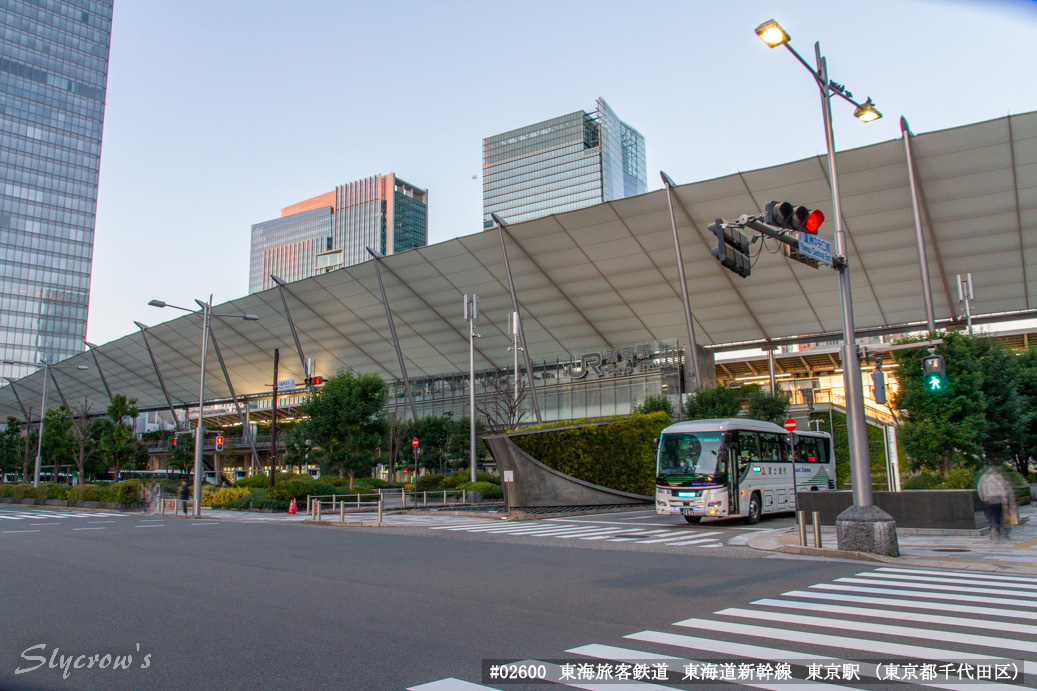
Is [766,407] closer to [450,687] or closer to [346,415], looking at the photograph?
[346,415]

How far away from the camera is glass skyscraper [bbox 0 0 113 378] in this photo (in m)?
114

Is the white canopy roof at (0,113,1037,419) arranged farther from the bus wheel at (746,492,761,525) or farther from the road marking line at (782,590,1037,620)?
the road marking line at (782,590,1037,620)

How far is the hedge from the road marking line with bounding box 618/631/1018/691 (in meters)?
21.0

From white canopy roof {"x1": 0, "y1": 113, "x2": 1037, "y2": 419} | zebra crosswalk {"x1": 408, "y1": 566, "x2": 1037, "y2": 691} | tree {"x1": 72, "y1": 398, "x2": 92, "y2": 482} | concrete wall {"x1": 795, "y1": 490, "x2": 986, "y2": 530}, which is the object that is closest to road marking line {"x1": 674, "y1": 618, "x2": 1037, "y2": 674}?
zebra crosswalk {"x1": 408, "y1": 566, "x2": 1037, "y2": 691}

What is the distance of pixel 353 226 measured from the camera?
7338 inches

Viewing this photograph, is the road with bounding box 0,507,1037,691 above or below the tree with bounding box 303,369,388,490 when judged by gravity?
below

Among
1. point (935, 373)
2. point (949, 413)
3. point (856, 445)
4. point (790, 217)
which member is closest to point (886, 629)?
point (856, 445)

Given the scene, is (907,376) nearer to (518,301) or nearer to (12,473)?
(518,301)

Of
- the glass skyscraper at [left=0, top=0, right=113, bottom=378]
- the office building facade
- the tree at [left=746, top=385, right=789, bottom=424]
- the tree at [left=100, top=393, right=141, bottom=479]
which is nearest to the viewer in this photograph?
the tree at [left=746, top=385, right=789, bottom=424]

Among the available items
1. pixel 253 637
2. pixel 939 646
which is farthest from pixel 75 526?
pixel 939 646

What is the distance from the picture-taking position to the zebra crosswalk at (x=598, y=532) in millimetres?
17250

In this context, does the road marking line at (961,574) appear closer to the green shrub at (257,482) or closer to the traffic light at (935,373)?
the traffic light at (935,373)

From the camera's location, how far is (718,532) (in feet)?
65.8

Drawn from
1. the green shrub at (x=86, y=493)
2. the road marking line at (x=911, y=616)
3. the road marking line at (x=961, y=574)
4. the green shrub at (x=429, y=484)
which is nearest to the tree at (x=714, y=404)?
the green shrub at (x=429, y=484)
